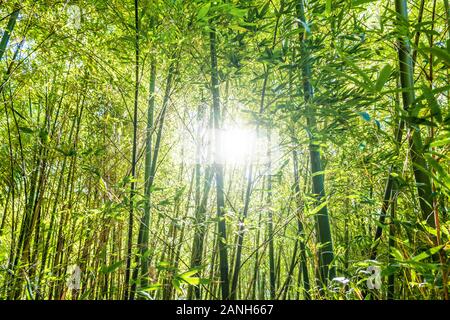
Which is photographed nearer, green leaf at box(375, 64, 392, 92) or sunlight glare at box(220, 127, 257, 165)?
green leaf at box(375, 64, 392, 92)

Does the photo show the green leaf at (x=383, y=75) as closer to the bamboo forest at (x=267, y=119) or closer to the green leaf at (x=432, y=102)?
the bamboo forest at (x=267, y=119)

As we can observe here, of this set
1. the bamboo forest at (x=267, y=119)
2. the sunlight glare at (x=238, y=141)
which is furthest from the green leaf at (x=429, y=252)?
the sunlight glare at (x=238, y=141)

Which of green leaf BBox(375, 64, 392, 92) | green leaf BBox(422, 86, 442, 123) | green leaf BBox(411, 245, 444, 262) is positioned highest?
green leaf BBox(375, 64, 392, 92)

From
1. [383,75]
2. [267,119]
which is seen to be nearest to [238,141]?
[267,119]

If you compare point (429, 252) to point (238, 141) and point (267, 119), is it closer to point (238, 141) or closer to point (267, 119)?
point (267, 119)

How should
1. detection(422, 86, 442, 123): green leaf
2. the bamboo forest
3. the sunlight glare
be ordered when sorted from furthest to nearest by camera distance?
the sunlight glare, the bamboo forest, detection(422, 86, 442, 123): green leaf

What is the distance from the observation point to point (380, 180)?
201 cm

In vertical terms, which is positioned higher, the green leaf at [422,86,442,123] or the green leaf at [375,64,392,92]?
the green leaf at [375,64,392,92]

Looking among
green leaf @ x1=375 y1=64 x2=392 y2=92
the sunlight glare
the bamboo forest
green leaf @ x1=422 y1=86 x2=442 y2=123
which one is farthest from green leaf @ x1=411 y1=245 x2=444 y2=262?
the sunlight glare

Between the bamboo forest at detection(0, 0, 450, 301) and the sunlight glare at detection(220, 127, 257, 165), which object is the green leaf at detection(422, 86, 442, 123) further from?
the sunlight glare at detection(220, 127, 257, 165)
